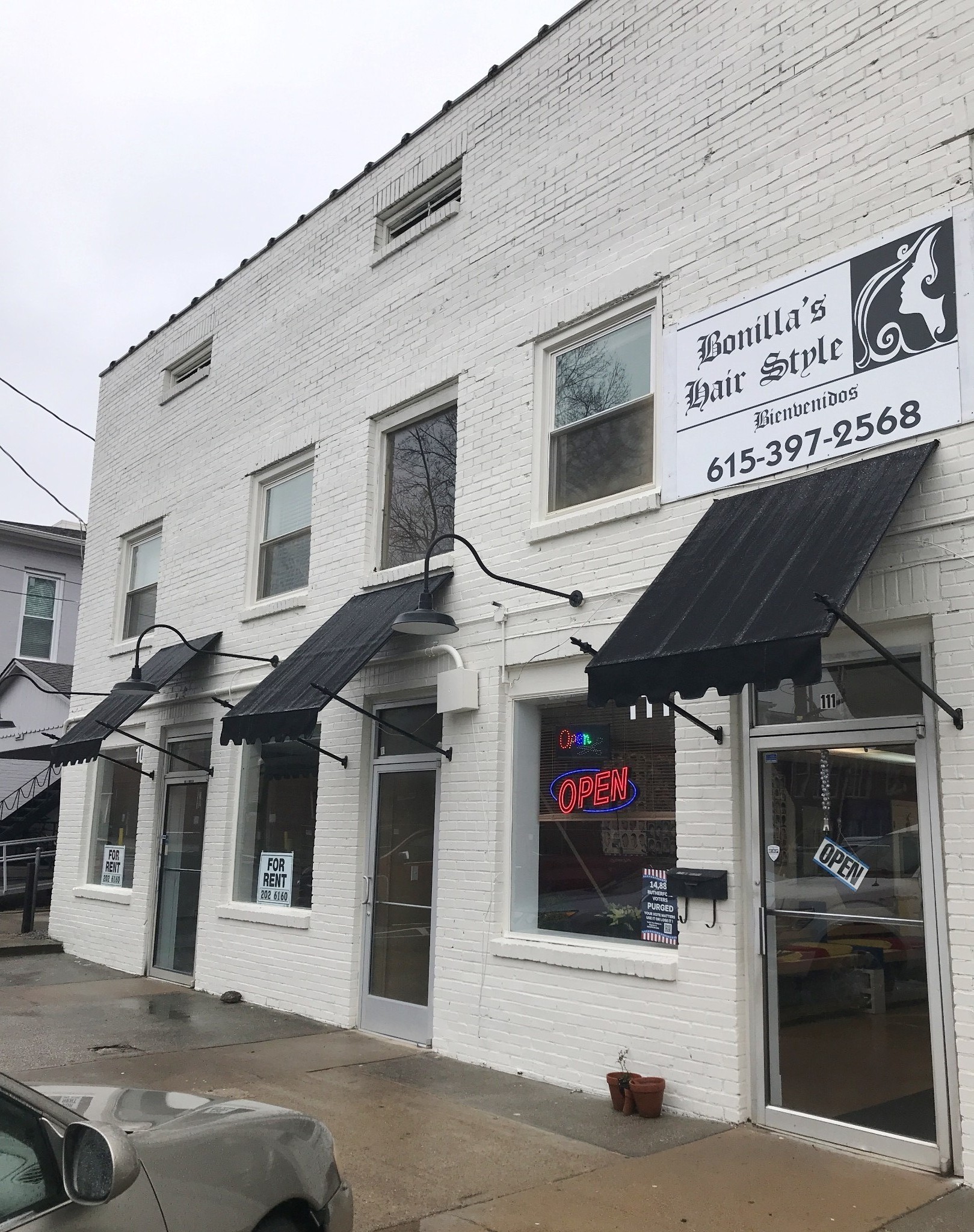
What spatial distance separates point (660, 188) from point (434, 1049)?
21.2ft

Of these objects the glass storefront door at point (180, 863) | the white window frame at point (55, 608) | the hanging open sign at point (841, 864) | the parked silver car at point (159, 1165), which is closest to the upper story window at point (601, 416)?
the hanging open sign at point (841, 864)

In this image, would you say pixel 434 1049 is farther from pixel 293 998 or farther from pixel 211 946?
pixel 211 946

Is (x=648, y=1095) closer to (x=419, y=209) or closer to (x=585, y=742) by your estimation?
(x=585, y=742)

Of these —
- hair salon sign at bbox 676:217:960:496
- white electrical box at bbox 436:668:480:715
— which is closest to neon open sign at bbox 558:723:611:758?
white electrical box at bbox 436:668:480:715

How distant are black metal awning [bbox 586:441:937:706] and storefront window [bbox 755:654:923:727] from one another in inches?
21.3

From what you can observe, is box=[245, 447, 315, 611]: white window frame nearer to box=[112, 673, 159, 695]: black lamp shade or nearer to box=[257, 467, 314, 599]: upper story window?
box=[257, 467, 314, 599]: upper story window

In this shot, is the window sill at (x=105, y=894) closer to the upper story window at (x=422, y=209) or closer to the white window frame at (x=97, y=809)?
the white window frame at (x=97, y=809)

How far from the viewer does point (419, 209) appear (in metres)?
10.4

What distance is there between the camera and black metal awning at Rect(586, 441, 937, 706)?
17.5 feet

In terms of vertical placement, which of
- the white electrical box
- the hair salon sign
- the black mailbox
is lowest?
the black mailbox

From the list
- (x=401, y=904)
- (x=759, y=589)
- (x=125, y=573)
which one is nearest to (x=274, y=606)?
(x=401, y=904)

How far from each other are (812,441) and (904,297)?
3.02ft

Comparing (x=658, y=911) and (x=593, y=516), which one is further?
(x=593, y=516)

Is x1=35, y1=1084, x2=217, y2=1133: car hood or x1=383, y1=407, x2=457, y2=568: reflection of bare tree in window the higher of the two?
x1=383, y1=407, x2=457, y2=568: reflection of bare tree in window
